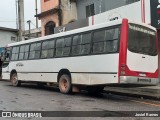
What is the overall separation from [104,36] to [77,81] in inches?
101

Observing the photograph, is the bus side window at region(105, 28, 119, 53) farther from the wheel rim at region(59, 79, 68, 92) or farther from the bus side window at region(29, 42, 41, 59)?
the bus side window at region(29, 42, 41, 59)

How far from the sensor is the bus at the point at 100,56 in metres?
13.2

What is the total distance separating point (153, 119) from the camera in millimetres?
9297

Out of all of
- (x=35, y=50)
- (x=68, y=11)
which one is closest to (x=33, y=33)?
(x=68, y=11)

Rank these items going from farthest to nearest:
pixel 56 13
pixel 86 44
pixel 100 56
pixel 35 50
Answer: pixel 56 13 < pixel 35 50 < pixel 86 44 < pixel 100 56

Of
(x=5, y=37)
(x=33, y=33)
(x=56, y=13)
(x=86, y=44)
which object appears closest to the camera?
(x=86, y=44)

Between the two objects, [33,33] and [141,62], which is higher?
[33,33]

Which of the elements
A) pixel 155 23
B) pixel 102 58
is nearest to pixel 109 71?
pixel 102 58

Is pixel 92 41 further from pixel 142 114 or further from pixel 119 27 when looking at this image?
pixel 142 114

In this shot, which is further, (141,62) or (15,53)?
(15,53)

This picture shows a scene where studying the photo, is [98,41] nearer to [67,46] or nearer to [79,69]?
[79,69]

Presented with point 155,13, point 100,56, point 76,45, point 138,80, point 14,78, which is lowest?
point 14,78

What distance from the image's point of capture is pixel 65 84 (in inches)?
649

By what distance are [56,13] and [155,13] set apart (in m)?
12.3
